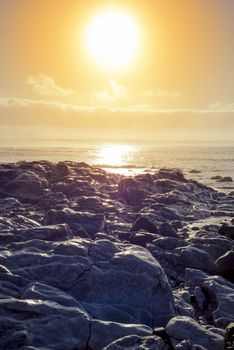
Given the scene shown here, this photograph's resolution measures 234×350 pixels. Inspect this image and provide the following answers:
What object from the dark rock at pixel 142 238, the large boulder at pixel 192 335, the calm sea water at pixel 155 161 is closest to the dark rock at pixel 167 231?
the dark rock at pixel 142 238

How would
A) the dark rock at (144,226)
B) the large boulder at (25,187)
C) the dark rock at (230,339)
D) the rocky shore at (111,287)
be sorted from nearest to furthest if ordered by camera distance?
the dark rock at (230,339)
the rocky shore at (111,287)
the dark rock at (144,226)
the large boulder at (25,187)

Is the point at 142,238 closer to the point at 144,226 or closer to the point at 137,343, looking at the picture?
the point at 144,226

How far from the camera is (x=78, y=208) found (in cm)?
2198

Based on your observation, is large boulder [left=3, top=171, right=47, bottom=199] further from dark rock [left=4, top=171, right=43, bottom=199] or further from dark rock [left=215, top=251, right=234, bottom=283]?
dark rock [left=215, top=251, right=234, bottom=283]

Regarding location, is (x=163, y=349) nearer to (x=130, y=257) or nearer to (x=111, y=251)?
(x=130, y=257)

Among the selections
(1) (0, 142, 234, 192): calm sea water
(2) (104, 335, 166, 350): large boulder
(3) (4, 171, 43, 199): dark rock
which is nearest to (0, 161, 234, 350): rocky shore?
(2) (104, 335, 166, 350): large boulder

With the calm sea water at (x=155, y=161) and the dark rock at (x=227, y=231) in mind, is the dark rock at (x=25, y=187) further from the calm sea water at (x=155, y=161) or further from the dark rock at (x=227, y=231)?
the calm sea water at (x=155, y=161)

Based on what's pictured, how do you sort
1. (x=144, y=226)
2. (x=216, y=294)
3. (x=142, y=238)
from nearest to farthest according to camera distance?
(x=216, y=294), (x=142, y=238), (x=144, y=226)

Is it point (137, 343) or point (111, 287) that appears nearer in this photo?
point (137, 343)

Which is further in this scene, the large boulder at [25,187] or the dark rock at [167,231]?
the large boulder at [25,187]

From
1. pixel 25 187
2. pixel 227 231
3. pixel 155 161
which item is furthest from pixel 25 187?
pixel 155 161

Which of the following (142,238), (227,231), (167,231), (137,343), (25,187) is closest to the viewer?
(137,343)

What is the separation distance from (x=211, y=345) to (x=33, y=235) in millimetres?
6770

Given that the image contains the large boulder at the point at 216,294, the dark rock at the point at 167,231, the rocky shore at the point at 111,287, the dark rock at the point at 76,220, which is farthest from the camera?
the dark rock at the point at 167,231
